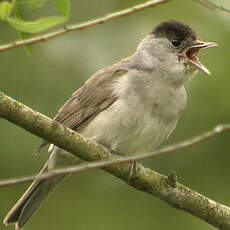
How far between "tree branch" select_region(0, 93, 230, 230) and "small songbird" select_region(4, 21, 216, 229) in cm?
60

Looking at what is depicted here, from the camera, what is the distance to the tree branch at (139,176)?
3.58 m

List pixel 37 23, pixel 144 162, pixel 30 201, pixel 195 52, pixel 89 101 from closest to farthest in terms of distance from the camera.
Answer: pixel 37 23
pixel 30 201
pixel 89 101
pixel 195 52
pixel 144 162

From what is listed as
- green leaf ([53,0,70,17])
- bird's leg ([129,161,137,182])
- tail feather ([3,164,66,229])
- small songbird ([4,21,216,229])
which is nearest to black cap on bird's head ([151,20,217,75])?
small songbird ([4,21,216,229])

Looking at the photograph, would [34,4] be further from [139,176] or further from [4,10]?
[139,176]

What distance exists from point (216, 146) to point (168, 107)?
0.70 metres

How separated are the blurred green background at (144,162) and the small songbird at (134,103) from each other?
0.32m

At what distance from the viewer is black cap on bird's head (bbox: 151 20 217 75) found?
5.23m

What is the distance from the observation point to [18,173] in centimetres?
543

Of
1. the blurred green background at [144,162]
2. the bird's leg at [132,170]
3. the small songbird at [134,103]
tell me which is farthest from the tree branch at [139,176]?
the blurred green background at [144,162]

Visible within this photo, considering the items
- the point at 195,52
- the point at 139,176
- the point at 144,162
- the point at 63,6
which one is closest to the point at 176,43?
the point at 195,52

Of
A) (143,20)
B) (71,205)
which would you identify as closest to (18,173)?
(71,205)

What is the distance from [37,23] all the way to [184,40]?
3.25m

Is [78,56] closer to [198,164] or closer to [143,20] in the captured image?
[143,20]

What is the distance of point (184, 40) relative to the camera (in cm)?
532
